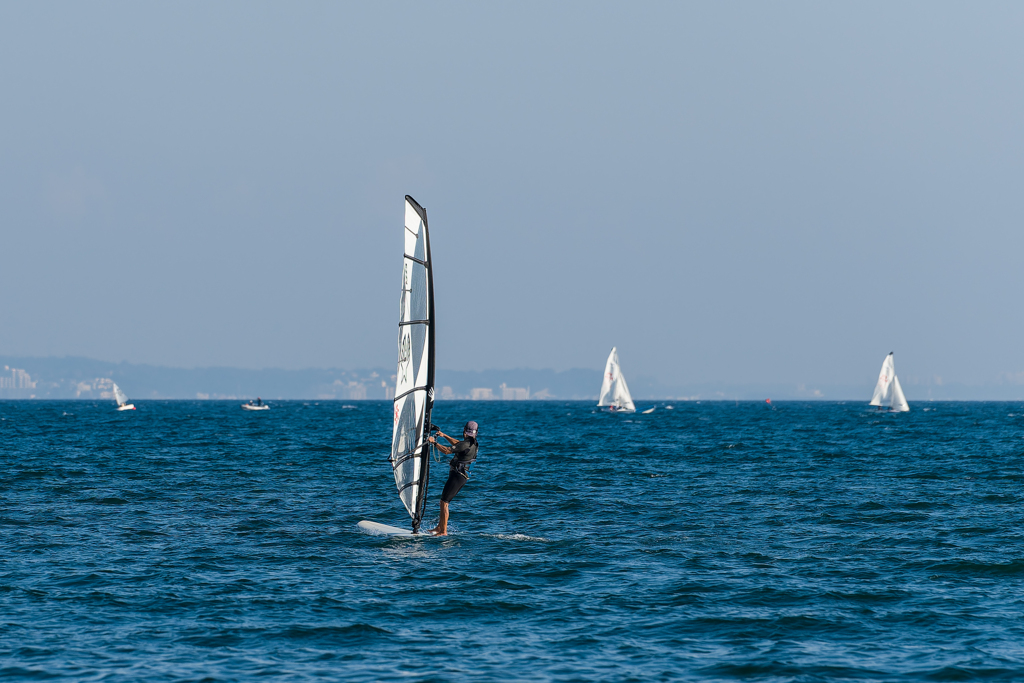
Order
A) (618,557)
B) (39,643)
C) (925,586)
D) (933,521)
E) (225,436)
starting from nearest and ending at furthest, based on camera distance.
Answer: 1. (39,643)
2. (925,586)
3. (618,557)
4. (933,521)
5. (225,436)

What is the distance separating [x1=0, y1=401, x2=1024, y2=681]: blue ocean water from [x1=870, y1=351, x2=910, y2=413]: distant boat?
3723 inches

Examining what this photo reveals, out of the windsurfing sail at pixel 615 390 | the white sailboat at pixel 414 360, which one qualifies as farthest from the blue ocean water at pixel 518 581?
the windsurfing sail at pixel 615 390

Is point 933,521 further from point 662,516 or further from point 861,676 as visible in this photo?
point 861,676

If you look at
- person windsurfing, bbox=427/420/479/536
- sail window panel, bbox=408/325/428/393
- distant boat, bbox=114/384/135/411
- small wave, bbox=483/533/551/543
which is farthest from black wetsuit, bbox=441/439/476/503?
distant boat, bbox=114/384/135/411

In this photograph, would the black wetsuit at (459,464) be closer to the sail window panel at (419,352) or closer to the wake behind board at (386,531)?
the wake behind board at (386,531)

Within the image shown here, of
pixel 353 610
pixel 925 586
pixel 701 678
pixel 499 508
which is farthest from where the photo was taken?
pixel 499 508

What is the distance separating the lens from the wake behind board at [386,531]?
2158cm

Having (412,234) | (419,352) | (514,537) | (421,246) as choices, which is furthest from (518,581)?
(412,234)

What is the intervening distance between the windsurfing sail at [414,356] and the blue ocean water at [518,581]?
2049mm

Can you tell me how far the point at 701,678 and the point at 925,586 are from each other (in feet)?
22.9

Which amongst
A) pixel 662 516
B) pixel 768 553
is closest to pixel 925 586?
pixel 768 553

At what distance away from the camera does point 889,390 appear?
12712 cm

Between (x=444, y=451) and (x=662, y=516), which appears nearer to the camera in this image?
(x=444, y=451)

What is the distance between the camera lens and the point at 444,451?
65.6ft
